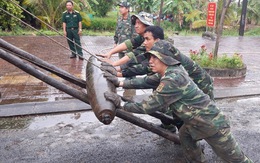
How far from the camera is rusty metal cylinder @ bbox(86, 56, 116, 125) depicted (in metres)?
3.06

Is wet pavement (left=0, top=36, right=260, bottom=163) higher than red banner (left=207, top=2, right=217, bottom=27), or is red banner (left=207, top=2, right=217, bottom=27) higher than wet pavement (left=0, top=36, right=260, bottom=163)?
red banner (left=207, top=2, right=217, bottom=27)

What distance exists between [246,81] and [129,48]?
4.13 m

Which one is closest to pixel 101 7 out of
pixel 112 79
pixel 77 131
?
pixel 77 131

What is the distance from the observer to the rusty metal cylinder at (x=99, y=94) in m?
3.06

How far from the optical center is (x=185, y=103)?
310 centimetres

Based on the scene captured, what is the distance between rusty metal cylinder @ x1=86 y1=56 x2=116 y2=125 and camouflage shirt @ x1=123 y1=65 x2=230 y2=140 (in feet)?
0.97

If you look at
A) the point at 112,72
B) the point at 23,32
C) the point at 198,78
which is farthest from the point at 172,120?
the point at 23,32

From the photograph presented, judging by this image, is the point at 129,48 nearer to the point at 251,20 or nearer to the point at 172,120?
the point at 172,120

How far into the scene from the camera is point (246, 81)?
7.74 meters

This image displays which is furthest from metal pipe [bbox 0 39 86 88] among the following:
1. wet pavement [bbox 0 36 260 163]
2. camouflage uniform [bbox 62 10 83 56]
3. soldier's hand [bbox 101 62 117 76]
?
camouflage uniform [bbox 62 10 83 56]

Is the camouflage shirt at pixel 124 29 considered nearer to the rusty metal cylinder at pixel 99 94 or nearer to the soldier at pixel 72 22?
the soldier at pixel 72 22

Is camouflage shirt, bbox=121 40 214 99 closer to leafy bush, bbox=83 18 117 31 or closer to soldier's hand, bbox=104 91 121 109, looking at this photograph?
soldier's hand, bbox=104 91 121 109

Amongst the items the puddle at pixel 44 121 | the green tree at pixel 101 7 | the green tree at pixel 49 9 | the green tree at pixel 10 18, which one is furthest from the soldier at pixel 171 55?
the green tree at pixel 101 7

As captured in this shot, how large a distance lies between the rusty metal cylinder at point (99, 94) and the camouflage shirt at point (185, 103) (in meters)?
0.29
